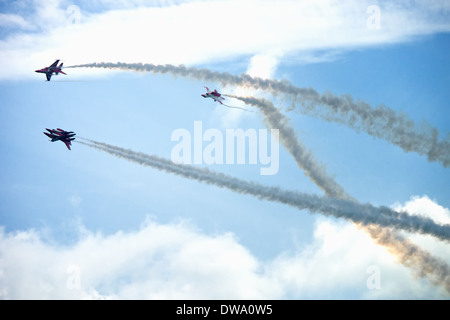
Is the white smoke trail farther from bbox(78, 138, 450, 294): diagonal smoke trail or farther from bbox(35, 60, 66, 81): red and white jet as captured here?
bbox(35, 60, 66, 81): red and white jet

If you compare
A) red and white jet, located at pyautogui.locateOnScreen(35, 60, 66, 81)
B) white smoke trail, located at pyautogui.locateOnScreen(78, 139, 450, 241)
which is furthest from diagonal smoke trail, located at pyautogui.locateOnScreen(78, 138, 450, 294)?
red and white jet, located at pyautogui.locateOnScreen(35, 60, 66, 81)

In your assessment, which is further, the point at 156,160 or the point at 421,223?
the point at 156,160

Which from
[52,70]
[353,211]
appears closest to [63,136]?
[52,70]

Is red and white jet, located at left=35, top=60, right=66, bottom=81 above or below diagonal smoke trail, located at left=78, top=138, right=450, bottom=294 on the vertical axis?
above

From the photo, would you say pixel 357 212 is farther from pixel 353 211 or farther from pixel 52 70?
pixel 52 70

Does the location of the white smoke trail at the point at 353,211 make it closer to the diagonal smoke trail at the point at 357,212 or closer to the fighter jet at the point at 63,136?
the diagonal smoke trail at the point at 357,212

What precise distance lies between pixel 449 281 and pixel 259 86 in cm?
3553

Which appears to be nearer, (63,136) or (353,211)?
(353,211)

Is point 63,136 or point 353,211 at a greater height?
point 63,136

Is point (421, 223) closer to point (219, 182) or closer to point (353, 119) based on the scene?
point (353, 119)

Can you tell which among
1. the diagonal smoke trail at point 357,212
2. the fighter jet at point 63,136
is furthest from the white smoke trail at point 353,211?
the fighter jet at point 63,136

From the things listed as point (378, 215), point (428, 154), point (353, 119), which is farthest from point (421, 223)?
point (353, 119)
